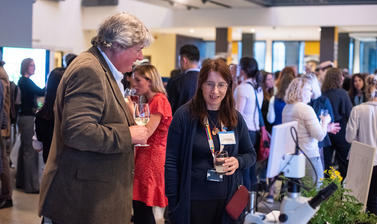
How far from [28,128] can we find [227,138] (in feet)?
13.8

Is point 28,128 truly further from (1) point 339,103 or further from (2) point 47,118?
(1) point 339,103

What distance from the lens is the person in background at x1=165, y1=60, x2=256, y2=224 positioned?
268cm

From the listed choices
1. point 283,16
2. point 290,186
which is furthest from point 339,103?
point 283,16

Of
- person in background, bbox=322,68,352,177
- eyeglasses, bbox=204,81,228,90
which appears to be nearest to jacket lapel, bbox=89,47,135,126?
eyeglasses, bbox=204,81,228,90

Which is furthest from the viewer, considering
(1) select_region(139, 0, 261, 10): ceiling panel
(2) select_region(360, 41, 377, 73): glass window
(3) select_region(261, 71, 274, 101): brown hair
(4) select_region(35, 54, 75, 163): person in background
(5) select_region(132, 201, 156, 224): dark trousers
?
(2) select_region(360, 41, 377, 73): glass window

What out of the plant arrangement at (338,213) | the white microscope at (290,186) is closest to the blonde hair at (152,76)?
the plant arrangement at (338,213)

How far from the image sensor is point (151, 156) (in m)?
3.72

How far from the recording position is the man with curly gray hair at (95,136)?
2.04 meters

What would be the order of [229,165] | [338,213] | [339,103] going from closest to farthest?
1. [338,213]
2. [229,165]
3. [339,103]

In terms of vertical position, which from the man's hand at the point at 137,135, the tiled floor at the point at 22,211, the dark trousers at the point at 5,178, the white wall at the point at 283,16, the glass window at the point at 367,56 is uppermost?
the white wall at the point at 283,16

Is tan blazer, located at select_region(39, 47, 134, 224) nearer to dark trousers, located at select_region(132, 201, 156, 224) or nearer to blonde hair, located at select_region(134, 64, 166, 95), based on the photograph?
Result: dark trousers, located at select_region(132, 201, 156, 224)

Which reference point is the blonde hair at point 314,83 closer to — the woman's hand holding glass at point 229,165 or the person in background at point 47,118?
the person in background at point 47,118

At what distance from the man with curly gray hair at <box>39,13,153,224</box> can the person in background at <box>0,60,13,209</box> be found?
290 cm

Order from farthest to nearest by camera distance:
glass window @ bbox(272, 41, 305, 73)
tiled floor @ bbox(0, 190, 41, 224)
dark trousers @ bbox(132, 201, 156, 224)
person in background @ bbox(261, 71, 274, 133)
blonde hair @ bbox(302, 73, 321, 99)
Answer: glass window @ bbox(272, 41, 305, 73) < person in background @ bbox(261, 71, 274, 133) < blonde hair @ bbox(302, 73, 321, 99) < tiled floor @ bbox(0, 190, 41, 224) < dark trousers @ bbox(132, 201, 156, 224)
